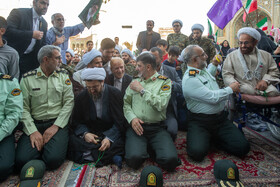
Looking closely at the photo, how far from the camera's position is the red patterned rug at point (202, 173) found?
2219 mm

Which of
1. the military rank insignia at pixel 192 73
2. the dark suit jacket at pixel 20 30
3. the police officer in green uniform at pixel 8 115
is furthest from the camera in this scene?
the dark suit jacket at pixel 20 30

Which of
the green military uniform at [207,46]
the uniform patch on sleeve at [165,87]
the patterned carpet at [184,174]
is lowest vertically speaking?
the patterned carpet at [184,174]

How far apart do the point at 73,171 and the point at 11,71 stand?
1.87m

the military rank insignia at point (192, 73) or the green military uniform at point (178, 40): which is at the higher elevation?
the green military uniform at point (178, 40)

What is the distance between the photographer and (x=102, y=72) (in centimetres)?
281

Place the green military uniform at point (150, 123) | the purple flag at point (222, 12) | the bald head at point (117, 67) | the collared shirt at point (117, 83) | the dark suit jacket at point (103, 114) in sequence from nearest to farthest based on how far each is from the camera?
the green military uniform at point (150, 123)
the dark suit jacket at point (103, 114)
the bald head at point (117, 67)
the collared shirt at point (117, 83)
the purple flag at point (222, 12)

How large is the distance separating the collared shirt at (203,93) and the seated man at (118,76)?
115cm

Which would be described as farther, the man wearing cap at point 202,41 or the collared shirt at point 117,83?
the man wearing cap at point 202,41

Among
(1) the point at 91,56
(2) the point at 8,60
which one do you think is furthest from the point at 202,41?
(2) the point at 8,60

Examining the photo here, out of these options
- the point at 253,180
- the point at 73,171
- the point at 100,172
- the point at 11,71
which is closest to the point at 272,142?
the point at 253,180

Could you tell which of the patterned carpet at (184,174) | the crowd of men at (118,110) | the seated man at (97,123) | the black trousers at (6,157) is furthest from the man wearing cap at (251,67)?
the black trousers at (6,157)

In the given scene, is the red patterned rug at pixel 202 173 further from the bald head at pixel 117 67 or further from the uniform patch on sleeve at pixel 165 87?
the bald head at pixel 117 67

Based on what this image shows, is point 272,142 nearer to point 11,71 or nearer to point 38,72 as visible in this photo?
point 38,72

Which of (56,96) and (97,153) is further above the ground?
(56,96)
